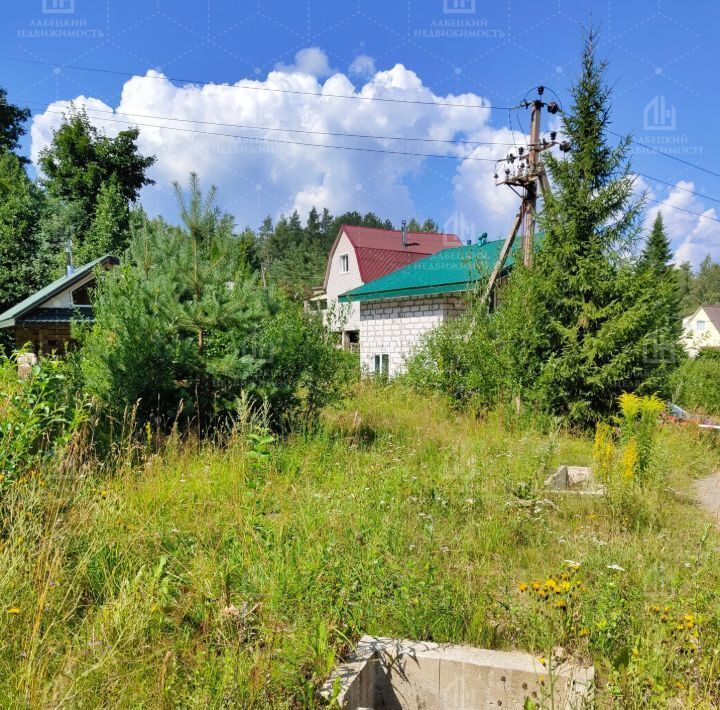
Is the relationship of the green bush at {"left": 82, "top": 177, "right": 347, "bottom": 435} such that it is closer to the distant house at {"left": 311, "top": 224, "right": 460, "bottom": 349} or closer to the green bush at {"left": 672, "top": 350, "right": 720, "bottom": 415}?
the green bush at {"left": 672, "top": 350, "right": 720, "bottom": 415}

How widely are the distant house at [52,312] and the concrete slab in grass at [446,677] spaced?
14.5 m

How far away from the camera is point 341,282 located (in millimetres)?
26781

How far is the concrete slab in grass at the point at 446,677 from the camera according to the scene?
2.41 metres

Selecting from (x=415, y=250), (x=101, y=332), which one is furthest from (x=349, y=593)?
(x=415, y=250)

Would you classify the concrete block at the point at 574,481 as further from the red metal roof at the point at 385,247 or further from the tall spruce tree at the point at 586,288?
the red metal roof at the point at 385,247

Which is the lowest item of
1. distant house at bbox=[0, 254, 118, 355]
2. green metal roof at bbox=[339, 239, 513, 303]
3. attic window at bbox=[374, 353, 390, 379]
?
attic window at bbox=[374, 353, 390, 379]

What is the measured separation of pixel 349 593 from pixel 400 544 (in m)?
0.61

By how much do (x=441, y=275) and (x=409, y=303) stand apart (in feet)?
4.53

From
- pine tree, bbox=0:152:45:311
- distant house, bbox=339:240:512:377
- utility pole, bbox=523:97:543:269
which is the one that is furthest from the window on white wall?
pine tree, bbox=0:152:45:311

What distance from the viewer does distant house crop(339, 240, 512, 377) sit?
15.7 meters

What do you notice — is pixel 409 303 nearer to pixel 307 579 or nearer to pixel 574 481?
pixel 574 481

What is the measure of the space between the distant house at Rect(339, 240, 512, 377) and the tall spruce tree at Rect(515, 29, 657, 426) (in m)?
4.11

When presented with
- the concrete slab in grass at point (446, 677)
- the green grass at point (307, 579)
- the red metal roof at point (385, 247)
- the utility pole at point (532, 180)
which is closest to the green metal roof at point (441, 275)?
the utility pole at point (532, 180)

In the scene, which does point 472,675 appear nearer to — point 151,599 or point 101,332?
point 151,599
